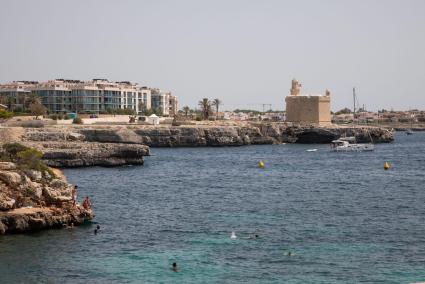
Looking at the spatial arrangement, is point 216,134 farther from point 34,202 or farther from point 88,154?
point 34,202

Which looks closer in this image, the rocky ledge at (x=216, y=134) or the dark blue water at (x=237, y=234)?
the dark blue water at (x=237, y=234)

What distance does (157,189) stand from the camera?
66.0 meters

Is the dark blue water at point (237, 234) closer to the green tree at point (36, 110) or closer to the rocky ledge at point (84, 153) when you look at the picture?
the rocky ledge at point (84, 153)

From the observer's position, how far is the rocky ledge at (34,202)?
3916cm

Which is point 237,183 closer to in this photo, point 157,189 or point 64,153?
point 157,189

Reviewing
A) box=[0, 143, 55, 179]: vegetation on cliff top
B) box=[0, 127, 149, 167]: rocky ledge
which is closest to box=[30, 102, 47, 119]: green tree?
box=[0, 127, 149, 167]: rocky ledge

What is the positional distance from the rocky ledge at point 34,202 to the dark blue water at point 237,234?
85 cm

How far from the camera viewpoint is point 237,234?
1622 inches

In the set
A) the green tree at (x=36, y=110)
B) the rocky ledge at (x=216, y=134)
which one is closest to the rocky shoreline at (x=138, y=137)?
the rocky ledge at (x=216, y=134)

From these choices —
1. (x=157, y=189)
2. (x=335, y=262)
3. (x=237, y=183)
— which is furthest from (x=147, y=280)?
(x=237, y=183)

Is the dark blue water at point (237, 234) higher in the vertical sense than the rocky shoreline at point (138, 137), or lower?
lower

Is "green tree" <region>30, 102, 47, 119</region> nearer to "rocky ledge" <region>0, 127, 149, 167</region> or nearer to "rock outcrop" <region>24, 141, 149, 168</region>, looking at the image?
"rocky ledge" <region>0, 127, 149, 167</region>

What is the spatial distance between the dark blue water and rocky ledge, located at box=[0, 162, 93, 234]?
0.85 metres

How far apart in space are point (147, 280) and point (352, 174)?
178 feet
